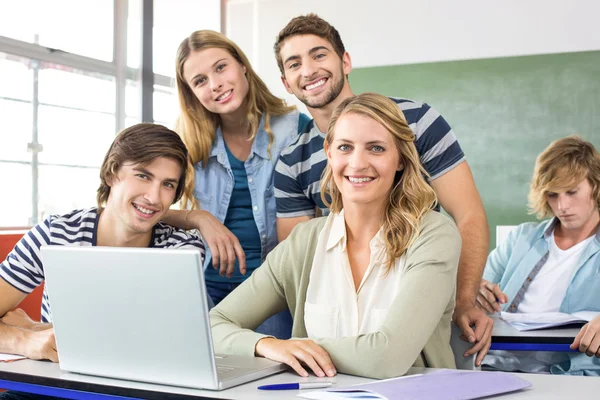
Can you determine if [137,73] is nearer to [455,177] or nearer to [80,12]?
[80,12]

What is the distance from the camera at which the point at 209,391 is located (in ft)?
4.24

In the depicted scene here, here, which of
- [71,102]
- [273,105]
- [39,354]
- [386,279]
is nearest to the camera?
[39,354]

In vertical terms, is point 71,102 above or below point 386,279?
above

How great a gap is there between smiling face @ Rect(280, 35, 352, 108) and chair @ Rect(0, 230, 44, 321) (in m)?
1.31

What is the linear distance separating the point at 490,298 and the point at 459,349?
614 millimetres

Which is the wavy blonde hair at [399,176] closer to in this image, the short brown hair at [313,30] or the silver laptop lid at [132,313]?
the short brown hair at [313,30]

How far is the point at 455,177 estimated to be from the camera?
229 centimetres

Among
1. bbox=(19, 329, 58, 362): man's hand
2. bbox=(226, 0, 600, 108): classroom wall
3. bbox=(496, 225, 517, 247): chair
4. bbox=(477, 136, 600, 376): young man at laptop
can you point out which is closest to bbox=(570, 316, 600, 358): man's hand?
bbox=(477, 136, 600, 376): young man at laptop

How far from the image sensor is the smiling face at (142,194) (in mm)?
2131

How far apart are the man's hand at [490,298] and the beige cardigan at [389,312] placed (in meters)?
0.78

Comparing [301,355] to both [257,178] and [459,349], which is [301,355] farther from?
[257,178]

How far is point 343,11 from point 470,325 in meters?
4.10

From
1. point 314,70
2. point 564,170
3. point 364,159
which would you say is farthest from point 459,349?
point 564,170

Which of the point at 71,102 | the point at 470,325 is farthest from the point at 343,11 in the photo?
the point at 470,325
